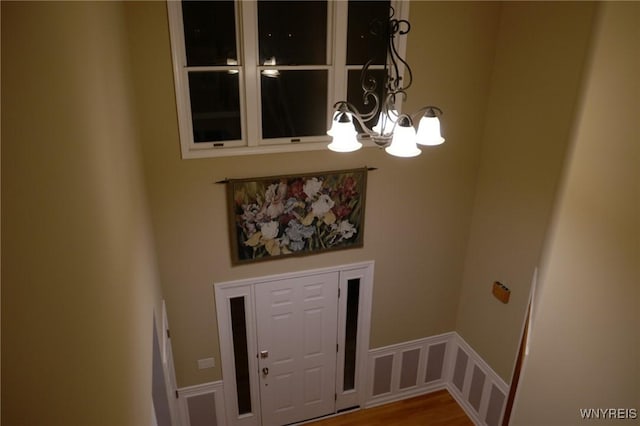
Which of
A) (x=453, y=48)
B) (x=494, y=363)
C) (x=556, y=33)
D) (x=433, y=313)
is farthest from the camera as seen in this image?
(x=433, y=313)

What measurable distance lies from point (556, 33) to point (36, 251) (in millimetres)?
3909

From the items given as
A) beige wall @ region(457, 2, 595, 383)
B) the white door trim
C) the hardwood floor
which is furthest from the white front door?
beige wall @ region(457, 2, 595, 383)

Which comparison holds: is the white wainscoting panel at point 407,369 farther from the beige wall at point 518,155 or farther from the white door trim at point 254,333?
the beige wall at point 518,155

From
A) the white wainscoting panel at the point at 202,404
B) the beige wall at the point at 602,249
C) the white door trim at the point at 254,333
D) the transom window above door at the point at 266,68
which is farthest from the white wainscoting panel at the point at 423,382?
the transom window above door at the point at 266,68

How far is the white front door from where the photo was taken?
15.4 ft

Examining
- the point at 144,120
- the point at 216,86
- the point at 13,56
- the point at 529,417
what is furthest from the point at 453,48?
the point at 13,56

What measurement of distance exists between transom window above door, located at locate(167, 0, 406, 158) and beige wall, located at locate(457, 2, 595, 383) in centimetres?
120

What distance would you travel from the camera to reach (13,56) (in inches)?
36.3

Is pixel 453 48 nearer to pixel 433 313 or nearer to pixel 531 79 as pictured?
pixel 531 79

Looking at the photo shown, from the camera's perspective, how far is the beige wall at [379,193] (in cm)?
374

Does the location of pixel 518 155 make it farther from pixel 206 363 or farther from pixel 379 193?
pixel 206 363

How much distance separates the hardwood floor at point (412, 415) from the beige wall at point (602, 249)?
112 inches

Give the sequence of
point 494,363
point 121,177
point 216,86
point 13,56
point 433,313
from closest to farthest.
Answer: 1. point 13,56
2. point 121,177
3. point 216,86
4. point 494,363
5. point 433,313

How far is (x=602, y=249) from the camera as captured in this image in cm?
224
